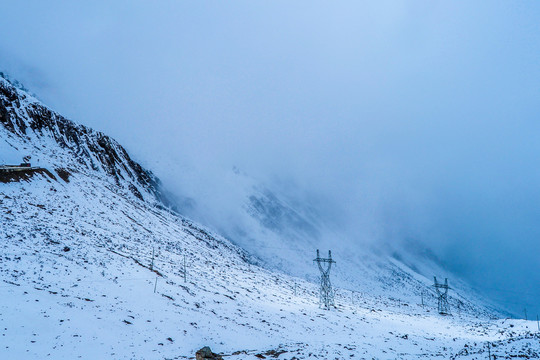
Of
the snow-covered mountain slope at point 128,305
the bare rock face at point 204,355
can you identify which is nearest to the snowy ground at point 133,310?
the snow-covered mountain slope at point 128,305

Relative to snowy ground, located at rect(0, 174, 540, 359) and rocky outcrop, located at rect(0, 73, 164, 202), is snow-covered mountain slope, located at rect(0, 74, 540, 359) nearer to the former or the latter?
snowy ground, located at rect(0, 174, 540, 359)

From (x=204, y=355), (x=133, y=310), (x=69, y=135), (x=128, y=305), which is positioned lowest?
(x=204, y=355)

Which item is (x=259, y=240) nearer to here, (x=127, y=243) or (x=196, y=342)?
(x=127, y=243)

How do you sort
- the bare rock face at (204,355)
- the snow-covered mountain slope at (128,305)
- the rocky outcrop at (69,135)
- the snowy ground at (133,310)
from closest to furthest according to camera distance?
the snowy ground at (133,310)
the snow-covered mountain slope at (128,305)
the bare rock face at (204,355)
the rocky outcrop at (69,135)

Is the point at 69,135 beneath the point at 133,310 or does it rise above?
above

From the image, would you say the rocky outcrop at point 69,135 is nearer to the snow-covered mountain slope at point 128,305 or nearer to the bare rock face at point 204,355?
the snow-covered mountain slope at point 128,305

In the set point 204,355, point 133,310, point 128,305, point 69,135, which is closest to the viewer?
point 204,355

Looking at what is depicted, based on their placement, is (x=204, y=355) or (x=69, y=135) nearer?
(x=204, y=355)

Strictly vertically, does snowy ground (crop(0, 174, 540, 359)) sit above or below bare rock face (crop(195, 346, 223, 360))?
above

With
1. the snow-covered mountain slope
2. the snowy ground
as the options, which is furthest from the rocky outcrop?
the snowy ground

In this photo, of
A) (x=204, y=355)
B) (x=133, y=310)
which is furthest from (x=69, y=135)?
(x=204, y=355)

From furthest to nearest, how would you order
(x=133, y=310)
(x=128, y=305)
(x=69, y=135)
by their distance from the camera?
1. (x=69, y=135)
2. (x=128, y=305)
3. (x=133, y=310)

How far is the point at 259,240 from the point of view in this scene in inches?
4882

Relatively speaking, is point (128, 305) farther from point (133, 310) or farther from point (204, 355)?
point (204, 355)
